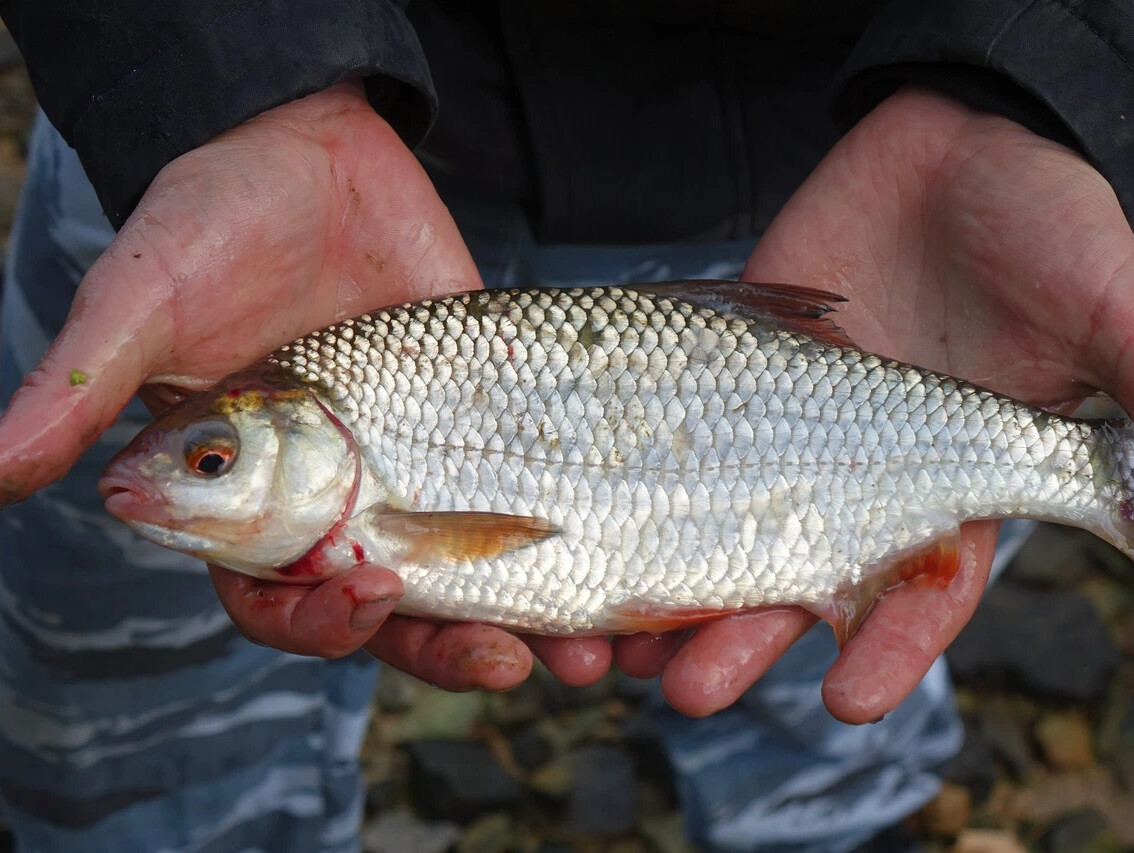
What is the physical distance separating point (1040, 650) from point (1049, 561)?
0.71m

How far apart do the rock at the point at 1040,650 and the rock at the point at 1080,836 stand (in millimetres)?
617

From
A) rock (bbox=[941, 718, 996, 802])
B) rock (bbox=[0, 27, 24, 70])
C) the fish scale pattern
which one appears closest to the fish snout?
the fish scale pattern

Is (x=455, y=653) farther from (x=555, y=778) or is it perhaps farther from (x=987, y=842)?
(x=987, y=842)

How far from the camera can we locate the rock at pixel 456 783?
4492mm

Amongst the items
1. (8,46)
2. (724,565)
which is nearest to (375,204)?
(724,565)

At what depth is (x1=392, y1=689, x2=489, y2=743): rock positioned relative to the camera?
4.92 m

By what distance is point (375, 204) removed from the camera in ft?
9.20

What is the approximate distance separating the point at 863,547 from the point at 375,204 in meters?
1.50

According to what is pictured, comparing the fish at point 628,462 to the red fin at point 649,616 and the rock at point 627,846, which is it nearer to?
the red fin at point 649,616

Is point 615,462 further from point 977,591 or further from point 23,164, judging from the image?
point 23,164

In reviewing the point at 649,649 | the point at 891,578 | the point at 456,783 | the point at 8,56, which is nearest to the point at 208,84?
the point at 649,649

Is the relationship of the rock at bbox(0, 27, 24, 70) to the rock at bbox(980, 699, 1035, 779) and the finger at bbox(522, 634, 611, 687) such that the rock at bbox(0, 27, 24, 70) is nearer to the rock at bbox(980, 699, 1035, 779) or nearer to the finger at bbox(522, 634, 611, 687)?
the finger at bbox(522, 634, 611, 687)

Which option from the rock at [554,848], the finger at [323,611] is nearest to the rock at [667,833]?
the rock at [554,848]

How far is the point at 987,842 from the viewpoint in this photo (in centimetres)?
459
